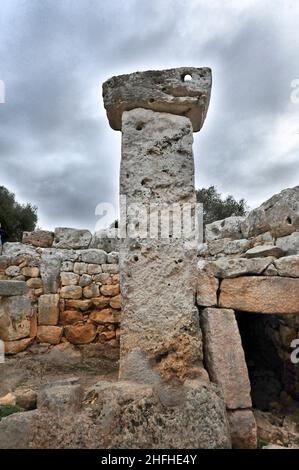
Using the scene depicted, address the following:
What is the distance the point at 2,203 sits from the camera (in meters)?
15.1

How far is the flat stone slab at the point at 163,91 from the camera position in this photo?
8.98 feet

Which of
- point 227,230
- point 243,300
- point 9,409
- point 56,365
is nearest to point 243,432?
point 243,300

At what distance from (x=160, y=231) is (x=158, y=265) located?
0.28m

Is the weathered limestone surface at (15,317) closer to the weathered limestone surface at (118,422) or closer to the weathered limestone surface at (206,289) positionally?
the weathered limestone surface at (118,422)

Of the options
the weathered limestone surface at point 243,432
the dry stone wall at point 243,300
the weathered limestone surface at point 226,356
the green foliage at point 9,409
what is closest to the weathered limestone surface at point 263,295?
the dry stone wall at point 243,300

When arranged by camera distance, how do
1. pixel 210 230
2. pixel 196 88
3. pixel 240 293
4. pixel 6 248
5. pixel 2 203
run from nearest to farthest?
1. pixel 240 293
2. pixel 196 88
3. pixel 210 230
4. pixel 6 248
5. pixel 2 203

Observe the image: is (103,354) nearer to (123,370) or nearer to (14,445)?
(123,370)

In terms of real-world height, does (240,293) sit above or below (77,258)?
below

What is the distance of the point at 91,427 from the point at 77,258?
3.45 meters

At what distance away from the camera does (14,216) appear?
50.5ft

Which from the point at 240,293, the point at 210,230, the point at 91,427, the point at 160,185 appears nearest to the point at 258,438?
the point at 240,293

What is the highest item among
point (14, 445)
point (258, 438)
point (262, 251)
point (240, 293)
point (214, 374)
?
point (262, 251)

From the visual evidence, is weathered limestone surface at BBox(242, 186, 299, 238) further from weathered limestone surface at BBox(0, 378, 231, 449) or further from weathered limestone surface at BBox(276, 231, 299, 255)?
weathered limestone surface at BBox(0, 378, 231, 449)

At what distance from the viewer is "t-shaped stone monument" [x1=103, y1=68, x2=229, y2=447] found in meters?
2.32
